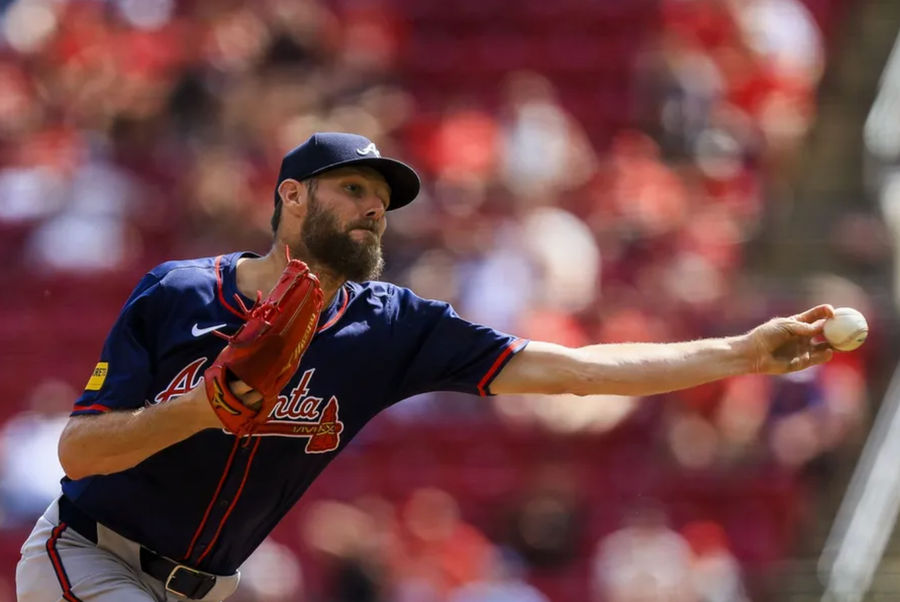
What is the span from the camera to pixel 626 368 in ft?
14.0

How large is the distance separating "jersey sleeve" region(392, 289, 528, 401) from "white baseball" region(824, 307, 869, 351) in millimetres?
847

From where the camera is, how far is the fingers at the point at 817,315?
4266 millimetres

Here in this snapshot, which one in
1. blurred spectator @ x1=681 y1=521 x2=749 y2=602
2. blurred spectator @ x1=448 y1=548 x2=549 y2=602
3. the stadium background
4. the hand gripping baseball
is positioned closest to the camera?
the hand gripping baseball

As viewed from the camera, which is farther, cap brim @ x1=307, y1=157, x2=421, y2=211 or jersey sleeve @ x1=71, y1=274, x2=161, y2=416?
cap brim @ x1=307, y1=157, x2=421, y2=211

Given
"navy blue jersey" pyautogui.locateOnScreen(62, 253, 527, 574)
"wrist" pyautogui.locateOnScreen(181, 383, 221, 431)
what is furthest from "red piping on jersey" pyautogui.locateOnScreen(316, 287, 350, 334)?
"wrist" pyautogui.locateOnScreen(181, 383, 221, 431)

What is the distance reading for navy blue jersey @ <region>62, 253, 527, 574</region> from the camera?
157 inches

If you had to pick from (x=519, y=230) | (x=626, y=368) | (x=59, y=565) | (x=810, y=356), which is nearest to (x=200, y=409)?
(x=59, y=565)

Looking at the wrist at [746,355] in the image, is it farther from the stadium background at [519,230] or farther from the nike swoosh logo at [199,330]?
the stadium background at [519,230]

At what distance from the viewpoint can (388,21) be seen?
10.9 m

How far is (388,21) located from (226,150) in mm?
1846

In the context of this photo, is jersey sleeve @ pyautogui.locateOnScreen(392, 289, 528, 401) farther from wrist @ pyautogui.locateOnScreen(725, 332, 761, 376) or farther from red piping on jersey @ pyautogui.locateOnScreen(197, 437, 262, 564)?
wrist @ pyautogui.locateOnScreen(725, 332, 761, 376)

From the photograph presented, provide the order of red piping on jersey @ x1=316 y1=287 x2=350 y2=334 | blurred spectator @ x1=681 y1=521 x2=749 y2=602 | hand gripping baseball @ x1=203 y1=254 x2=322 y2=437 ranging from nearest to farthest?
hand gripping baseball @ x1=203 y1=254 x2=322 y2=437, red piping on jersey @ x1=316 y1=287 x2=350 y2=334, blurred spectator @ x1=681 y1=521 x2=749 y2=602

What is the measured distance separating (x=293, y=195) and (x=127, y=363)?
2.28ft

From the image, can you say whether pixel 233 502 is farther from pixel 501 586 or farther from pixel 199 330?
pixel 501 586
